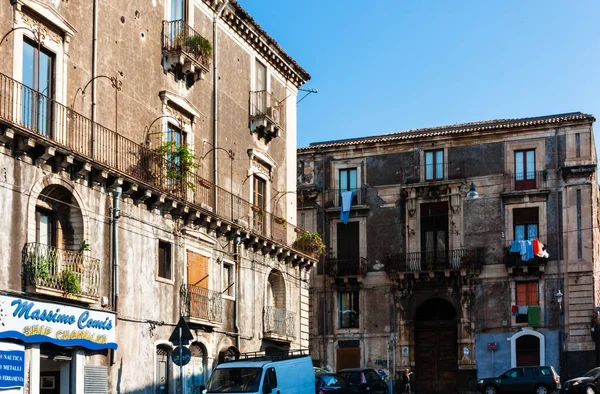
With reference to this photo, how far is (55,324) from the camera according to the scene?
22.8m

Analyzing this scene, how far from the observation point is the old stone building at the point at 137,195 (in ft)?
73.8

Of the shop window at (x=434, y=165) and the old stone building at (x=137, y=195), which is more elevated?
the shop window at (x=434, y=165)

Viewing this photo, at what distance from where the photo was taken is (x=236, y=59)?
35.2 m

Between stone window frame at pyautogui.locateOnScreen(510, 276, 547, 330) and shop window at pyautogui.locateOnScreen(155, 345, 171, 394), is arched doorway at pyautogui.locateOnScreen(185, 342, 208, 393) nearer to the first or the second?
shop window at pyautogui.locateOnScreen(155, 345, 171, 394)

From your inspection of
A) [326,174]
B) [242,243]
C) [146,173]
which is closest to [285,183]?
[242,243]

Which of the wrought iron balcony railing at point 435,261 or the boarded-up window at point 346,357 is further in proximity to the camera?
the boarded-up window at point 346,357

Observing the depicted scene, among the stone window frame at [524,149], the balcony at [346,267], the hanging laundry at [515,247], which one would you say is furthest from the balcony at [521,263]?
the balcony at [346,267]

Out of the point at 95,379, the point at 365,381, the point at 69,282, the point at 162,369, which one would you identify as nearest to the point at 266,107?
the point at 365,381

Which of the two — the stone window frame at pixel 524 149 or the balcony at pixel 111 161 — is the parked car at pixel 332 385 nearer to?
the balcony at pixel 111 161

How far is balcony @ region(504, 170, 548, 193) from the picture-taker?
50219 mm

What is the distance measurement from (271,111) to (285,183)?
3386 millimetres

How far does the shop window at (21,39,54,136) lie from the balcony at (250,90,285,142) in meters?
12.7

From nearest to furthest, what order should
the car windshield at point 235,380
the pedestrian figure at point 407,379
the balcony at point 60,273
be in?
the balcony at point 60,273 < the car windshield at point 235,380 < the pedestrian figure at point 407,379

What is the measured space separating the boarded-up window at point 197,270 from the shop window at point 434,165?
79.0ft
